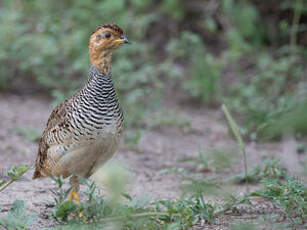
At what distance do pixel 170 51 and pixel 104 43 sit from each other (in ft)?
15.3

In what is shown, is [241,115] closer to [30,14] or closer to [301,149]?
[301,149]

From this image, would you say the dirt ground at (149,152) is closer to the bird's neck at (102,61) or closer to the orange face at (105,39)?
the bird's neck at (102,61)

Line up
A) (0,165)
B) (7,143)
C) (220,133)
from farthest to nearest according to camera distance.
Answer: (220,133)
(7,143)
(0,165)

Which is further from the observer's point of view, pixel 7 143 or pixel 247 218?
pixel 7 143

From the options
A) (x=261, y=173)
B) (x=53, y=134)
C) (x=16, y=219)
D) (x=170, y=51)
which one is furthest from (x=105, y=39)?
(x=170, y=51)

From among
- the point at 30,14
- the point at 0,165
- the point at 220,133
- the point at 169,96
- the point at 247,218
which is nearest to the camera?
the point at 247,218

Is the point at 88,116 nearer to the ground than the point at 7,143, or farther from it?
nearer to the ground

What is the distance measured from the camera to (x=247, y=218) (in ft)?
12.8

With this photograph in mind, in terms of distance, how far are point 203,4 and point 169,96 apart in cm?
216

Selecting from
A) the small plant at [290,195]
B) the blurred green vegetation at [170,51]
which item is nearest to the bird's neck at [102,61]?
the small plant at [290,195]

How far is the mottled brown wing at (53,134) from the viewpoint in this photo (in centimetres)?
415

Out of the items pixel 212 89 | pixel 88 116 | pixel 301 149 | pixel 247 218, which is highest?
pixel 212 89

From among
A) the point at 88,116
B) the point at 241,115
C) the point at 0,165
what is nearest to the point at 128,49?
the point at 241,115

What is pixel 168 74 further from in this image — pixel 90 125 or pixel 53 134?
pixel 90 125
